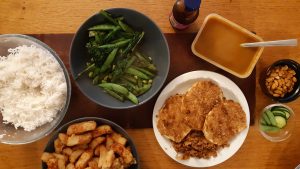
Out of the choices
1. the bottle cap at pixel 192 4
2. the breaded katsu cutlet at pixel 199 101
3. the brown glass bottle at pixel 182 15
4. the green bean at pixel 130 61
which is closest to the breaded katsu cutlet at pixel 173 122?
the breaded katsu cutlet at pixel 199 101

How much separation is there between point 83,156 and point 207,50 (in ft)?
2.59

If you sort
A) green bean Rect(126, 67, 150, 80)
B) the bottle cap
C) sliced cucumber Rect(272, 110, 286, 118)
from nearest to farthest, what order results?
the bottle cap
green bean Rect(126, 67, 150, 80)
sliced cucumber Rect(272, 110, 286, 118)

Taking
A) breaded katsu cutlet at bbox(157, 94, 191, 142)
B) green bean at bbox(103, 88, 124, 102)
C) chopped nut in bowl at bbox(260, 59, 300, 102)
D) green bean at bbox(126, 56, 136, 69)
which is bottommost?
breaded katsu cutlet at bbox(157, 94, 191, 142)

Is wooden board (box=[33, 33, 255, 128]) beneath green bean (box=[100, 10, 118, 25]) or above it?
beneath

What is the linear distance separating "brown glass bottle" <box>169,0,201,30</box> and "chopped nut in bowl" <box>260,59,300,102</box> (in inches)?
18.5

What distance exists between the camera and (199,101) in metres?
1.90

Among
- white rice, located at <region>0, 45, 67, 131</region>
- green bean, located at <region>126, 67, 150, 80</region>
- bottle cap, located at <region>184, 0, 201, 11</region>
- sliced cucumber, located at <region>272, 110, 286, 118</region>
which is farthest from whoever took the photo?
sliced cucumber, located at <region>272, 110, 286, 118</region>

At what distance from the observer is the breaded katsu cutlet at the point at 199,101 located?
1.90m

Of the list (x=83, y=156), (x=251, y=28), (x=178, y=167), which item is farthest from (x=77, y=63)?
(x=251, y=28)

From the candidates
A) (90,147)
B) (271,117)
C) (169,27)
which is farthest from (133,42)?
(271,117)

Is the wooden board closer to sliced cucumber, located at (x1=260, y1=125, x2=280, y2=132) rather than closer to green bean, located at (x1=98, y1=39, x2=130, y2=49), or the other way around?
green bean, located at (x1=98, y1=39, x2=130, y2=49)

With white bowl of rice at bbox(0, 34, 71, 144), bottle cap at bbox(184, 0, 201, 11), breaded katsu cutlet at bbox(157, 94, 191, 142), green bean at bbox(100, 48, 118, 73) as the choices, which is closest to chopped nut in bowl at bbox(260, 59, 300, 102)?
breaded katsu cutlet at bbox(157, 94, 191, 142)

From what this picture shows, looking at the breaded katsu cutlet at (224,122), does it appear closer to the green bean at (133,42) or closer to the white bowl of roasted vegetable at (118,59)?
the white bowl of roasted vegetable at (118,59)

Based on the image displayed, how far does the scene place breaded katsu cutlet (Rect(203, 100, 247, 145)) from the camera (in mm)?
1893
